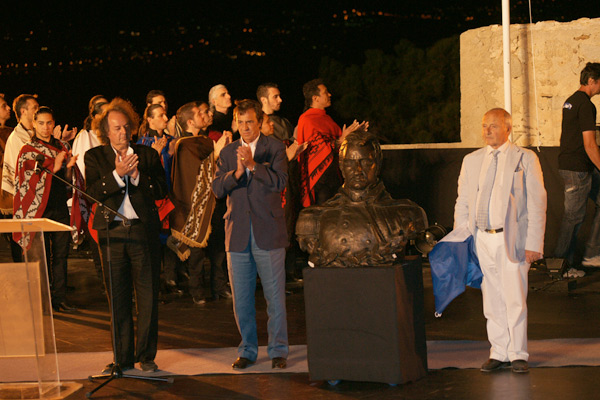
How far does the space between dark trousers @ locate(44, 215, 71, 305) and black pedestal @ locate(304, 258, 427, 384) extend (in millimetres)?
3388

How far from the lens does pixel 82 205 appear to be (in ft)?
25.8

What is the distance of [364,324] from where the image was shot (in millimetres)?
5320

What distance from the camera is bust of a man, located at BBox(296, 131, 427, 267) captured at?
5324 millimetres

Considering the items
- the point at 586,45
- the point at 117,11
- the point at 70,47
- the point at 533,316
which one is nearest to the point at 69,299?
the point at 533,316

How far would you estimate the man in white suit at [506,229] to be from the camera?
18.4 feet

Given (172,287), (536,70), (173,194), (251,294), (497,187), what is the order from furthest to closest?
(536,70) → (172,287) → (173,194) → (251,294) → (497,187)

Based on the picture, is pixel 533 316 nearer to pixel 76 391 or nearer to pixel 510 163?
pixel 510 163

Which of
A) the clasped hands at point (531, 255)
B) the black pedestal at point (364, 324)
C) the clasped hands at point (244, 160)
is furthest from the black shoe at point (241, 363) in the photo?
the clasped hands at point (531, 255)

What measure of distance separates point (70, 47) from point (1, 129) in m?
5.97

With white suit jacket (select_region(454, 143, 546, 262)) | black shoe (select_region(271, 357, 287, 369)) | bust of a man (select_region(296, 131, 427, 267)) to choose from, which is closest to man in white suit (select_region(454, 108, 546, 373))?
white suit jacket (select_region(454, 143, 546, 262))

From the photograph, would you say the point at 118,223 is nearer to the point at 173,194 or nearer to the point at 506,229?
the point at 506,229

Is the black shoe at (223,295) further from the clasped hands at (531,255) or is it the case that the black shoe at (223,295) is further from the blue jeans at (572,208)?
the clasped hands at (531,255)

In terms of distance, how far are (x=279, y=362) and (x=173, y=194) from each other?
2.96 metres

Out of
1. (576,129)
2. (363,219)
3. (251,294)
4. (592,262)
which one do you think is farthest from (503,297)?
(592,262)
